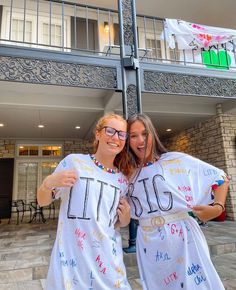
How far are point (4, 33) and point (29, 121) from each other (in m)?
2.27

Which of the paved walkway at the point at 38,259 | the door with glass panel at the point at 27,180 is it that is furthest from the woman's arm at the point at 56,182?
the door with glass panel at the point at 27,180

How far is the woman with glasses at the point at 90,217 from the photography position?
922 millimetres

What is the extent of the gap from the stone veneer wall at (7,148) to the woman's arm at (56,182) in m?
7.90

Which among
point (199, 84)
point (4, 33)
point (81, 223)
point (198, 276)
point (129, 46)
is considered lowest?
point (198, 276)

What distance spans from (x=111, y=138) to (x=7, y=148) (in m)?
8.05

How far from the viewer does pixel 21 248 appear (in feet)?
12.5

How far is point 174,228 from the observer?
1.04 metres

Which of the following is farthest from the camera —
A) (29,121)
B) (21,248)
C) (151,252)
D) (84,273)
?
(29,121)

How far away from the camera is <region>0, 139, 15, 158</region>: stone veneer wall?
8102 millimetres

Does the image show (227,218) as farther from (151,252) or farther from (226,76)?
(151,252)

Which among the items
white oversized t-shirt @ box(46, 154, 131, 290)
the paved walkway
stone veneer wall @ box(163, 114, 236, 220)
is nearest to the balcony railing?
stone veneer wall @ box(163, 114, 236, 220)

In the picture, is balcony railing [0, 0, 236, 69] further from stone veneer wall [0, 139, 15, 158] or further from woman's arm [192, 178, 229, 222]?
woman's arm [192, 178, 229, 222]

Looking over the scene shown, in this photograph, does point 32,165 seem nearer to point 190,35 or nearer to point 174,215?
point 190,35

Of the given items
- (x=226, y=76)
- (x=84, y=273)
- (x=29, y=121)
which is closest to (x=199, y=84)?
(x=226, y=76)
